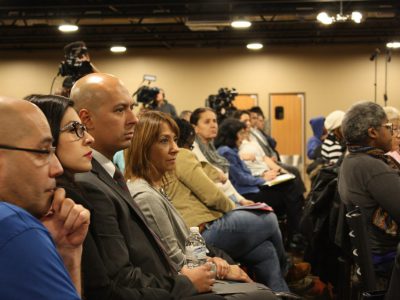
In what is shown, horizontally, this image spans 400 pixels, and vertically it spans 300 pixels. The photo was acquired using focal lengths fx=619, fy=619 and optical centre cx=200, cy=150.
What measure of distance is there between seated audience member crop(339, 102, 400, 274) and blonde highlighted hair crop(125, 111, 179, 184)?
3.99 feet

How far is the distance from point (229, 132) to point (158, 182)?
122 inches

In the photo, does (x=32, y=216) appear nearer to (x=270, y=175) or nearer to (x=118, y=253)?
(x=118, y=253)

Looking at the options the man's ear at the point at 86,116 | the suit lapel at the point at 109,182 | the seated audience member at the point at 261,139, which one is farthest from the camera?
the seated audience member at the point at 261,139

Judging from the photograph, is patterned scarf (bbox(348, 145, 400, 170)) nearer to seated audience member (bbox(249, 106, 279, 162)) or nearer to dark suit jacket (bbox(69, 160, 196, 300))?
dark suit jacket (bbox(69, 160, 196, 300))

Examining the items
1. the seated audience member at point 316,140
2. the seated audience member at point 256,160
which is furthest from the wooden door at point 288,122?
the seated audience member at point 256,160

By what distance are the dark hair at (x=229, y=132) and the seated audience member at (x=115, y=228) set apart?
11.4 feet

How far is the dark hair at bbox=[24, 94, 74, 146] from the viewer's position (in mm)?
1897

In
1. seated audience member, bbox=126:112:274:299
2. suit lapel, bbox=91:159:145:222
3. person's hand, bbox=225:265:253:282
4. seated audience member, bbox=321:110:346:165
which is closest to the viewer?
suit lapel, bbox=91:159:145:222

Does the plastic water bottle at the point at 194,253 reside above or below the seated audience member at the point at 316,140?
below

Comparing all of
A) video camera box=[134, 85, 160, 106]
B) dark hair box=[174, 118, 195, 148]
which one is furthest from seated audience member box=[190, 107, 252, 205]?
video camera box=[134, 85, 160, 106]

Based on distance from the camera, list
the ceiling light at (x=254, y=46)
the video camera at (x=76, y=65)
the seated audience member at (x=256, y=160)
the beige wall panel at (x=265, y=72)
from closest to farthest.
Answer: the video camera at (x=76, y=65) → the seated audience member at (x=256, y=160) → the ceiling light at (x=254, y=46) → the beige wall panel at (x=265, y=72)

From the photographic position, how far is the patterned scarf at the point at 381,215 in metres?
→ 3.34

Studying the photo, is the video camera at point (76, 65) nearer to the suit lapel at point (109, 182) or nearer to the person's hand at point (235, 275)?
the person's hand at point (235, 275)

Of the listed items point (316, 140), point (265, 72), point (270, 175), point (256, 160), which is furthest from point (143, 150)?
point (265, 72)
